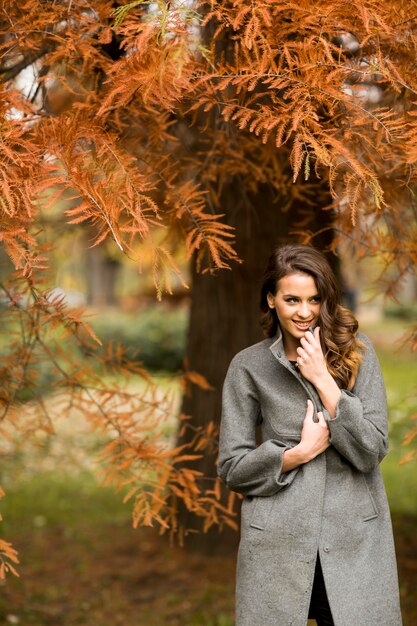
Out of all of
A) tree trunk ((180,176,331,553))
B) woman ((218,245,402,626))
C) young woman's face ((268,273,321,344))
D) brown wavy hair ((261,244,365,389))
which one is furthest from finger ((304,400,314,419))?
tree trunk ((180,176,331,553))

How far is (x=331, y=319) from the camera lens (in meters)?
2.68

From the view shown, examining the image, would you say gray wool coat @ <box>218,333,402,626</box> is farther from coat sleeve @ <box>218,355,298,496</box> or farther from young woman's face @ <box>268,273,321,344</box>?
young woman's face @ <box>268,273,321,344</box>

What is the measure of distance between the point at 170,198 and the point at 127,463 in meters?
1.26

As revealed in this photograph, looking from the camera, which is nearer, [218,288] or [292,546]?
[292,546]

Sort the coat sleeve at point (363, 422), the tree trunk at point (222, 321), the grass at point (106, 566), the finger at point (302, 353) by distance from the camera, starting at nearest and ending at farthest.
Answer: the coat sleeve at point (363, 422)
the finger at point (302, 353)
the grass at point (106, 566)
the tree trunk at point (222, 321)

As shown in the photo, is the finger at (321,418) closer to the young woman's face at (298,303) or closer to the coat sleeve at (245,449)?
the coat sleeve at (245,449)

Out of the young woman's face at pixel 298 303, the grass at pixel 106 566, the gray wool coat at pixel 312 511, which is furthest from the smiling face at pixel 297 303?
the grass at pixel 106 566

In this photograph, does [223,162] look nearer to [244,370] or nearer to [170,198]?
[170,198]

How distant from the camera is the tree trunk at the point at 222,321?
203 inches

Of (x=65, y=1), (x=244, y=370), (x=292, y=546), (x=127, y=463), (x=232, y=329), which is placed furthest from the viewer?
(x=232, y=329)

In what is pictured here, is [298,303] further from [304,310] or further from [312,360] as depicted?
[312,360]

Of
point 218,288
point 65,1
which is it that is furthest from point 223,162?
point 218,288

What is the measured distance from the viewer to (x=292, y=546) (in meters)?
2.61

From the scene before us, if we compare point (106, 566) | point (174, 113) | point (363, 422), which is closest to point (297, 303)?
point (363, 422)
